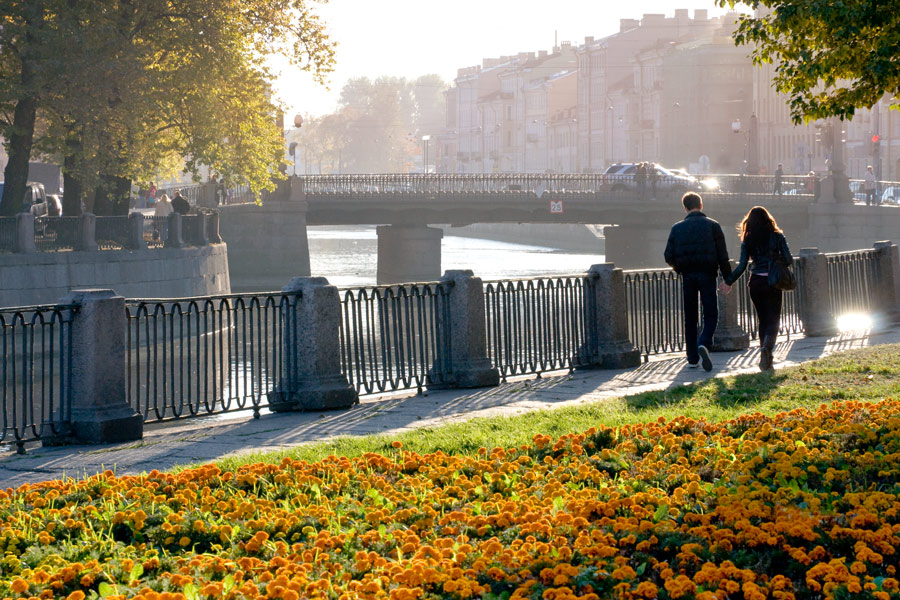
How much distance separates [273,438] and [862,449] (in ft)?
13.8

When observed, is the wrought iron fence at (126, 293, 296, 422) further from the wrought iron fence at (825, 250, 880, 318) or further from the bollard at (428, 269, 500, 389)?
the wrought iron fence at (825, 250, 880, 318)

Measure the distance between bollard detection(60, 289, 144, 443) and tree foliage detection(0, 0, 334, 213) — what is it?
20.8m

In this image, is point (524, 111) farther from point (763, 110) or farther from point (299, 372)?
point (299, 372)

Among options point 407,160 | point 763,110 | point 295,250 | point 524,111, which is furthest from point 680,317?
point 407,160

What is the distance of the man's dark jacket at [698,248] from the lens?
1247cm

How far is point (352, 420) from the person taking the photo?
1029 centimetres

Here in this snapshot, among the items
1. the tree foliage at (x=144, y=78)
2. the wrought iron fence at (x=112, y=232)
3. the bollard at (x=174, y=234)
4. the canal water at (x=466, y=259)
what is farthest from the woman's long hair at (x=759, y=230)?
the canal water at (x=466, y=259)

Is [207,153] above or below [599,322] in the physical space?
above

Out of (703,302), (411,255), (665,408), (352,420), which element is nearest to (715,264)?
(703,302)

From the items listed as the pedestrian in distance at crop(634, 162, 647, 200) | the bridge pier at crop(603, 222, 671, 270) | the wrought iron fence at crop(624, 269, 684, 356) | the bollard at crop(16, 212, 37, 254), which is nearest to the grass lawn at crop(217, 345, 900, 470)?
the wrought iron fence at crop(624, 269, 684, 356)

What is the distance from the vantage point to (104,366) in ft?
31.5

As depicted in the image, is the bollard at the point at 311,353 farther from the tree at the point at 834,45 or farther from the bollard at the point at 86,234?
the bollard at the point at 86,234

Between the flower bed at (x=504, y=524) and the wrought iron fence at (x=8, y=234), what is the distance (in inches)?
916

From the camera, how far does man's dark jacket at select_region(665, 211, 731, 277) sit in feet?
40.9
